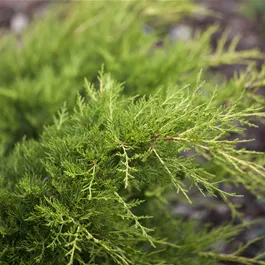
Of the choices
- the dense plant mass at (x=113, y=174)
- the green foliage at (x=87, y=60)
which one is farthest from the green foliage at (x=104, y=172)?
the green foliage at (x=87, y=60)

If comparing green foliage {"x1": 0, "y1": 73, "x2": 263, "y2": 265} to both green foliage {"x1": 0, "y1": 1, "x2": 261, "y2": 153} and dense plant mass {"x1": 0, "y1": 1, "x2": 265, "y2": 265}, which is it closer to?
dense plant mass {"x1": 0, "y1": 1, "x2": 265, "y2": 265}

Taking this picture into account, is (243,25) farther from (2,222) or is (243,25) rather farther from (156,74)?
(2,222)

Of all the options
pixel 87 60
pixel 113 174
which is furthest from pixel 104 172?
pixel 87 60

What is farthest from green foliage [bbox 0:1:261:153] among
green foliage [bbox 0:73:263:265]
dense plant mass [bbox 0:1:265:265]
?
green foliage [bbox 0:73:263:265]

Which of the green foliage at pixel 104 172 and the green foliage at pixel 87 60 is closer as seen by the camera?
the green foliage at pixel 104 172

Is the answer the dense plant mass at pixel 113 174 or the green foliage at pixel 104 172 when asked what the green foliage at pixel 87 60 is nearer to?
the dense plant mass at pixel 113 174

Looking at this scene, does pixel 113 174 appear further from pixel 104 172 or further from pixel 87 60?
pixel 87 60

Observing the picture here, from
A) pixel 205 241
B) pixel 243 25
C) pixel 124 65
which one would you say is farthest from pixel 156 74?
pixel 243 25

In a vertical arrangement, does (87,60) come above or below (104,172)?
below
